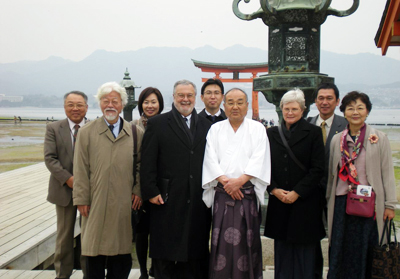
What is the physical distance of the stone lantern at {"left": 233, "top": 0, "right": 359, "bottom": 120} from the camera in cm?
381

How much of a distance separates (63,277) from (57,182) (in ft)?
2.73

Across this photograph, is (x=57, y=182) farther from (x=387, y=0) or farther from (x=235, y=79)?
(x=235, y=79)

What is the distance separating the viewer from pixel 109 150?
2557mm

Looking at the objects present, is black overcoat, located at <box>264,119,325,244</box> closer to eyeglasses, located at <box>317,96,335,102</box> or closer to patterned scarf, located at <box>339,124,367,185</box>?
patterned scarf, located at <box>339,124,367,185</box>

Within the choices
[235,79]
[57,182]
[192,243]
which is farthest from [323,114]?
[235,79]

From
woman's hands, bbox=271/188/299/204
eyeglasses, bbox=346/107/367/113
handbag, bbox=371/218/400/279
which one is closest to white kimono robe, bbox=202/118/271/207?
woman's hands, bbox=271/188/299/204

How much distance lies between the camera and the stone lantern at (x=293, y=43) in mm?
3809

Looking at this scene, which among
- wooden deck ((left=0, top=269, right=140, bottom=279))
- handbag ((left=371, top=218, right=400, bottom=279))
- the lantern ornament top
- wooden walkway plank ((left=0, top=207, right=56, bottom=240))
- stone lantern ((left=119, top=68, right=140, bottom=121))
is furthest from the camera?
stone lantern ((left=119, top=68, right=140, bottom=121))

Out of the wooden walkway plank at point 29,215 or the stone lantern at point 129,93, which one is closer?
the wooden walkway plank at point 29,215

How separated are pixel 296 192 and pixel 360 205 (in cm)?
45

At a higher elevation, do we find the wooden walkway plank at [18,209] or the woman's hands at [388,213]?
the woman's hands at [388,213]

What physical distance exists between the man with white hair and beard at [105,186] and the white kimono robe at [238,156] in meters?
0.64

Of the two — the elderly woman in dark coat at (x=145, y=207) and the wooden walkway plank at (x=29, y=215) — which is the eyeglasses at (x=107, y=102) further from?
the wooden walkway plank at (x=29, y=215)

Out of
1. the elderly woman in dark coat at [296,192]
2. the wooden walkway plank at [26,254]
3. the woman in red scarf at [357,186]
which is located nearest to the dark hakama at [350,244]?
the woman in red scarf at [357,186]
